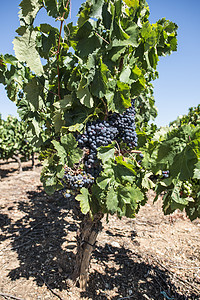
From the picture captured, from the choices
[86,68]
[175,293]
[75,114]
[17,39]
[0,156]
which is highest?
[17,39]

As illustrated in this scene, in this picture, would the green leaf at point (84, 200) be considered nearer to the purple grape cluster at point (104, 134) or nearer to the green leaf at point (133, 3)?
the purple grape cluster at point (104, 134)

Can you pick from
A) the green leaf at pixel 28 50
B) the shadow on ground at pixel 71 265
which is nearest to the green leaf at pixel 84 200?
the shadow on ground at pixel 71 265

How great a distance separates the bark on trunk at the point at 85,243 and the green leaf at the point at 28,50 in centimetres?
170

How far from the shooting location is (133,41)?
68.8 inches

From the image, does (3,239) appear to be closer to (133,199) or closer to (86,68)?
(133,199)

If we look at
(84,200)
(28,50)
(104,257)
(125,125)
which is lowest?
(104,257)

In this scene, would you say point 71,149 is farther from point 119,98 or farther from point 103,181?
point 119,98

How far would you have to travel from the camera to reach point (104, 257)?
3553 mm

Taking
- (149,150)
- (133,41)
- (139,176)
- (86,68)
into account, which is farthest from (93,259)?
(133,41)

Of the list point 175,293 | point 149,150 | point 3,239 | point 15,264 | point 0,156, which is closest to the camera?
point 149,150

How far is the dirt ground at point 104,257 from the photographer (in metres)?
2.83

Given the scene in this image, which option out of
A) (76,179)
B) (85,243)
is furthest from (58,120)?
(85,243)

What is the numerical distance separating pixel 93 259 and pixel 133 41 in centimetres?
324

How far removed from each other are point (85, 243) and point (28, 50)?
2.23m
